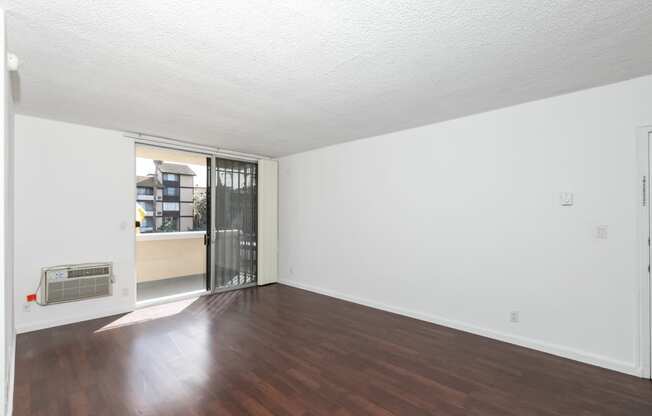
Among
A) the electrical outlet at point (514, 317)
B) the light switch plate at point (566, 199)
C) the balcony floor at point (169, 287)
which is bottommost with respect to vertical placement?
the balcony floor at point (169, 287)

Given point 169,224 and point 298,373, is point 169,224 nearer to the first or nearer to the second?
point 169,224

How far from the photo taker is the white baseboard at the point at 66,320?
3.59 metres

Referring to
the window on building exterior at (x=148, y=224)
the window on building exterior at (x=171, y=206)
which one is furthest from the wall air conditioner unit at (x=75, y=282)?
the window on building exterior at (x=171, y=206)

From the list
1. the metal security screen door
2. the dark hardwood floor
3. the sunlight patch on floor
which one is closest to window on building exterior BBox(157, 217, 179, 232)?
the metal security screen door

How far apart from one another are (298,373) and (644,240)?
316 centimetres

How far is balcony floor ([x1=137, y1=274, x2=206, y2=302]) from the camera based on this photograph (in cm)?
512

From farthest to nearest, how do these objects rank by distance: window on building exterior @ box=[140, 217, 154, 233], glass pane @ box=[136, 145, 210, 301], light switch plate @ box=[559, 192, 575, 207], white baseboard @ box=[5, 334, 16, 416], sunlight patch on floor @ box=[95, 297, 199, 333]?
window on building exterior @ box=[140, 217, 154, 233]
glass pane @ box=[136, 145, 210, 301]
sunlight patch on floor @ box=[95, 297, 199, 333]
light switch plate @ box=[559, 192, 575, 207]
white baseboard @ box=[5, 334, 16, 416]

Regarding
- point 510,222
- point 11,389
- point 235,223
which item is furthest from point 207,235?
point 510,222

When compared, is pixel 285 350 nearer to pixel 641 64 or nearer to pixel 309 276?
pixel 309 276

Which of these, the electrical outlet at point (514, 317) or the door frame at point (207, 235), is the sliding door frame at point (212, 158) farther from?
the electrical outlet at point (514, 317)

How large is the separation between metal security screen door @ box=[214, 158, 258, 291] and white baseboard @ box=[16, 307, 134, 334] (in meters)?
1.45

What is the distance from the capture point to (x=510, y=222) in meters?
3.37

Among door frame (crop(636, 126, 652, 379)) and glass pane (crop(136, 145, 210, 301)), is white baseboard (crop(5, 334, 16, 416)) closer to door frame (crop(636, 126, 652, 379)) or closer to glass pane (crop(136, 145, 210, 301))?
glass pane (crop(136, 145, 210, 301))

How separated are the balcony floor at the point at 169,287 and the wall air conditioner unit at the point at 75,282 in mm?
826
